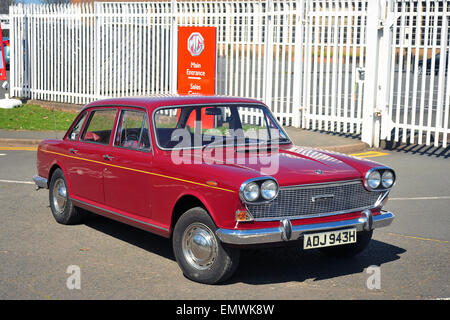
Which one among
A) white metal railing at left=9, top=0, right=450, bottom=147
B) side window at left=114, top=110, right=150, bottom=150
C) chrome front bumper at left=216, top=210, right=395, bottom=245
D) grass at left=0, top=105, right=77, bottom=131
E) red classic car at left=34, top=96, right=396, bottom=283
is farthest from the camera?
grass at left=0, top=105, right=77, bottom=131

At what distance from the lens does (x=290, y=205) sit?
583 centimetres

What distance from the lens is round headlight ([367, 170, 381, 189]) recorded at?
20.6 feet

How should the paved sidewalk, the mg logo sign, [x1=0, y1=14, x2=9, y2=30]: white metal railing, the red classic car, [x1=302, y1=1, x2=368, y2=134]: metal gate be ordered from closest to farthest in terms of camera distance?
the red classic car < the paved sidewalk < [x1=302, y1=1, x2=368, y2=134]: metal gate < the mg logo sign < [x1=0, y1=14, x2=9, y2=30]: white metal railing

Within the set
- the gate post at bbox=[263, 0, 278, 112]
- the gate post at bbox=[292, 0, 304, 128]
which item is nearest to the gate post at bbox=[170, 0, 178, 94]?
the gate post at bbox=[263, 0, 278, 112]

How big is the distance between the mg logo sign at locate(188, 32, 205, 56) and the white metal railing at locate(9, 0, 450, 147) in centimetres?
118

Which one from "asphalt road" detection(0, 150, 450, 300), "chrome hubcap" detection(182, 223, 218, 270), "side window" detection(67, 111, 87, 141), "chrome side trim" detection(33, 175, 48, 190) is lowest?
"asphalt road" detection(0, 150, 450, 300)

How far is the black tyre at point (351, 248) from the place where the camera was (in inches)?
264

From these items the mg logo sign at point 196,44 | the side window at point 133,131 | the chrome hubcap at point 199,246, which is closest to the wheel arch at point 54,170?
the side window at point 133,131

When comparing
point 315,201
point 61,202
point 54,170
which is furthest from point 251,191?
point 54,170

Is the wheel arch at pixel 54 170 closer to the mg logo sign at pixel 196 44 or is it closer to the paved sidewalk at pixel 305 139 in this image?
the paved sidewalk at pixel 305 139

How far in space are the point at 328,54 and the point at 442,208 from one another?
6881 mm

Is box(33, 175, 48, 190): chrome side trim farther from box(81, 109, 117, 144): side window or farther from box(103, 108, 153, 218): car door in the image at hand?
box(103, 108, 153, 218): car door

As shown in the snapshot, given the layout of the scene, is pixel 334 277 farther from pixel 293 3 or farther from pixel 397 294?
pixel 293 3
